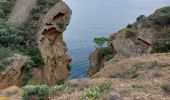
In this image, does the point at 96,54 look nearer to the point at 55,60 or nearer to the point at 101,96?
the point at 55,60

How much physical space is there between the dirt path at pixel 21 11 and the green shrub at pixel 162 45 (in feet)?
35.9

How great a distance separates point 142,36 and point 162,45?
258cm

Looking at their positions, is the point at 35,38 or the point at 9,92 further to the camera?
the point at 35,38

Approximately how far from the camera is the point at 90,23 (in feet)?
265

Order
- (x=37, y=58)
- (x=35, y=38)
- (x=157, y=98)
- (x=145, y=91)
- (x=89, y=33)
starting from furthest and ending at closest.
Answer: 1. (x=89, y=33)
2. (x=35, y=38)
3. (x=37, y=58)
4. (x=145, y=91)
5. (x=157, y=98)

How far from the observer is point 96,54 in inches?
1644

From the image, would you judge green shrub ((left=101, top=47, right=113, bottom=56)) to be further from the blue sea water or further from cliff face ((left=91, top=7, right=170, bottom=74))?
the blue sea water

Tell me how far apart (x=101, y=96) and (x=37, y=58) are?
62.6 ft

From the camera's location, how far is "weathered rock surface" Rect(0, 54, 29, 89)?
27.9m

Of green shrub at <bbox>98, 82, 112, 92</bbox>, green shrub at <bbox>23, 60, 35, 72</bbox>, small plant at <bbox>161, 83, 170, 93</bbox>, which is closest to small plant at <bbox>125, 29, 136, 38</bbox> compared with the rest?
green shrub at <bbox>23, 60, 35, 72</bbox>

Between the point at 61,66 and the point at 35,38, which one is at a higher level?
the point at 35,38

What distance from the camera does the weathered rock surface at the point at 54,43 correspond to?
34.8m

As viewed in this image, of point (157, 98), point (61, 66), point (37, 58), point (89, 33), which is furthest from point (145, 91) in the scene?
point (89, 33)

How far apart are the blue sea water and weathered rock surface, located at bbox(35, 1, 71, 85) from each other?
1181cm
